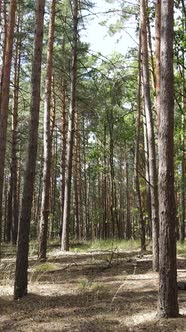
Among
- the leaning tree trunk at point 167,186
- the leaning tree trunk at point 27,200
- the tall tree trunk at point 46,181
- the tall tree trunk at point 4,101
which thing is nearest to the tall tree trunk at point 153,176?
the leaning tree trunk at point 27,200

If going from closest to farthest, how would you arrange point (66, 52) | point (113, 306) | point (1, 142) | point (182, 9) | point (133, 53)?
point (113, 306), point (1, 142), point (182, 9), point (133, 53), point (66, 52)

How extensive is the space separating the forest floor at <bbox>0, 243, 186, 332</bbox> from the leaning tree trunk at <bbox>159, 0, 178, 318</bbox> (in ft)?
1.12

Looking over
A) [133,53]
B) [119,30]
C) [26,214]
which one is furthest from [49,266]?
[133,53]

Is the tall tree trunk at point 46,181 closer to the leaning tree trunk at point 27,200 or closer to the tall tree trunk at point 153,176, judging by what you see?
the tall tree trunk at point 153,176

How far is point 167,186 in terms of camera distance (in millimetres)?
5570

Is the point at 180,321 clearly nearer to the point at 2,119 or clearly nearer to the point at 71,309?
the point at 71,309

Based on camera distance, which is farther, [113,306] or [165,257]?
[113,306]

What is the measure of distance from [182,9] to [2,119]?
7165 millimetres

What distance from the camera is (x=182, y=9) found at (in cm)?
1410

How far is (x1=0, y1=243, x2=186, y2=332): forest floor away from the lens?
559 cm

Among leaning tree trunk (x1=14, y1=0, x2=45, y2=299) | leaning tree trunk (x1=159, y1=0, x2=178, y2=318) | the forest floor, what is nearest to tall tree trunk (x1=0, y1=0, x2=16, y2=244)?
the forest floor

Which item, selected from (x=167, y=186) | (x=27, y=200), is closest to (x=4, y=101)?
(x=27, y=200)

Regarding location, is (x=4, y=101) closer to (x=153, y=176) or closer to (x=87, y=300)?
(x=153, y=176)

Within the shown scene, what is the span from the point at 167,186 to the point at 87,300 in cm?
273
